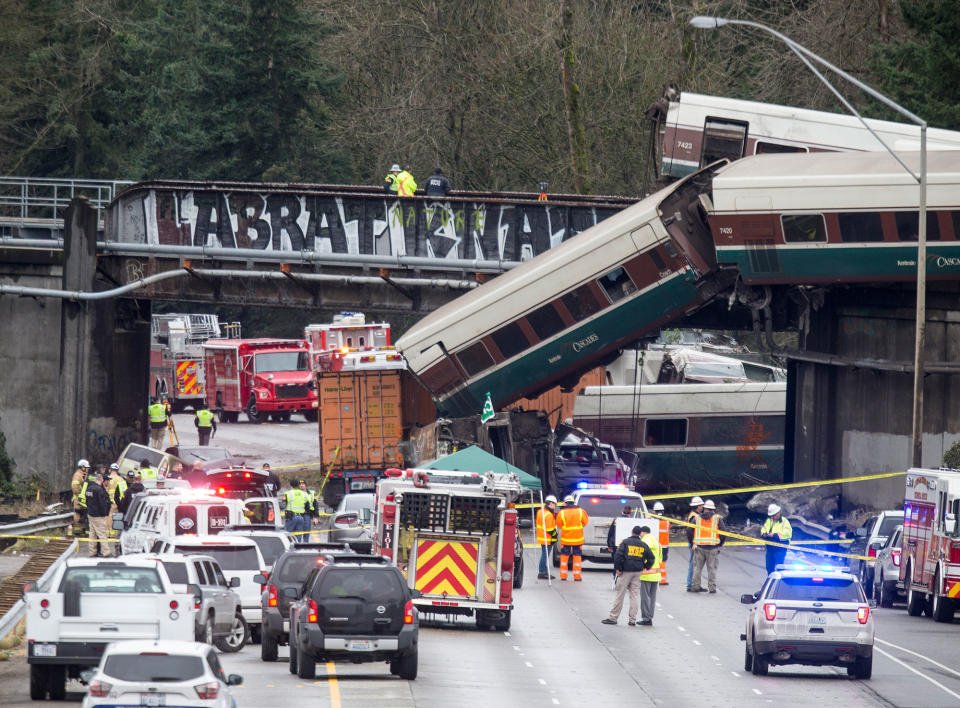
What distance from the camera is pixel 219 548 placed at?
79.4 feet

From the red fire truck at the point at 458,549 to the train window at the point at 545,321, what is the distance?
13220 mm

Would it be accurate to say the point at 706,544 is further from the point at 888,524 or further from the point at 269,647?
the point at 269,647

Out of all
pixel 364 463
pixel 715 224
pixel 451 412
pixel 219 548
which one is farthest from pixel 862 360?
pixel 219 548

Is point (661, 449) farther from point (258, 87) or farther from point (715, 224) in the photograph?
point (258, 87)

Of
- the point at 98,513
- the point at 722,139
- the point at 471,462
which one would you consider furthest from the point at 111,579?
the point at 722,139

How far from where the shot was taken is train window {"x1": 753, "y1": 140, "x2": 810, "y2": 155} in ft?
131

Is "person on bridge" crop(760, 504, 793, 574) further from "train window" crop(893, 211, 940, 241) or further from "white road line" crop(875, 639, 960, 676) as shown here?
"train window" crop(893, 211, 940, 241)

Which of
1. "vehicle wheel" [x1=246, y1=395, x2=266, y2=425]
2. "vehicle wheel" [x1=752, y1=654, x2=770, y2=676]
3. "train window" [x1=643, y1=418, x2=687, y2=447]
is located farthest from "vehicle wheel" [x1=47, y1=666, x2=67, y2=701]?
"vehicle wheel" [x1=246, y1=395, x2=266, y2=425]

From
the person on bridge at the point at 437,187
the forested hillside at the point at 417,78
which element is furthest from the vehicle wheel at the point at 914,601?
the forested hillside at the point at 417,78

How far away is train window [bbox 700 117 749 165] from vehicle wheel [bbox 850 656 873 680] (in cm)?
2025

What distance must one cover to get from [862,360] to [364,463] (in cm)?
1262

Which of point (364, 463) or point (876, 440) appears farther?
point (364, 463)

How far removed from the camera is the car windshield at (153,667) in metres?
14.3

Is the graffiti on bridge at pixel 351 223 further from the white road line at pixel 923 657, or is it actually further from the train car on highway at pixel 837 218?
the white road line at pixel 923 657
